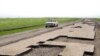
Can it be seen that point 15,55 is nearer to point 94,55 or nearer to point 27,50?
point 27,50

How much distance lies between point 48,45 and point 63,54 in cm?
375

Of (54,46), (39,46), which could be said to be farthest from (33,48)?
(54,46)

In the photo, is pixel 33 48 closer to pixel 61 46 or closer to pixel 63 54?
pixel 61 46

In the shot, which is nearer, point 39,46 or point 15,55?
point 15,55

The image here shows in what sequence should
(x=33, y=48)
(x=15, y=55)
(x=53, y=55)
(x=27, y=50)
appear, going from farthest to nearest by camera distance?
(x=33, y=48)
(x=27, y=50)
(x=53, y=55)
(x=15, y=55)

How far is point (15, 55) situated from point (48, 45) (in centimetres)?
452

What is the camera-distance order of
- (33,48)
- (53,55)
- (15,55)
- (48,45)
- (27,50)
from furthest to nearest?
(48,45)
(33,48)
(27,50)
(53,55)
(15,55)

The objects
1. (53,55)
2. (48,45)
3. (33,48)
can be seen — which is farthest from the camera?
(48,45)

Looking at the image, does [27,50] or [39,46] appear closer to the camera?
[27,50]

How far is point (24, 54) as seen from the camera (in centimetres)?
1238

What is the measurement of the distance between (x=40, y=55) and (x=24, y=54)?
3.36ft

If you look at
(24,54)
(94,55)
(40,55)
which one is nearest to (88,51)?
(94,55)

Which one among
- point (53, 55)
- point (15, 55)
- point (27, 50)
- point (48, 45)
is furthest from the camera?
point (48, 45)

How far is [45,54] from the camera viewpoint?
40.7 feet
